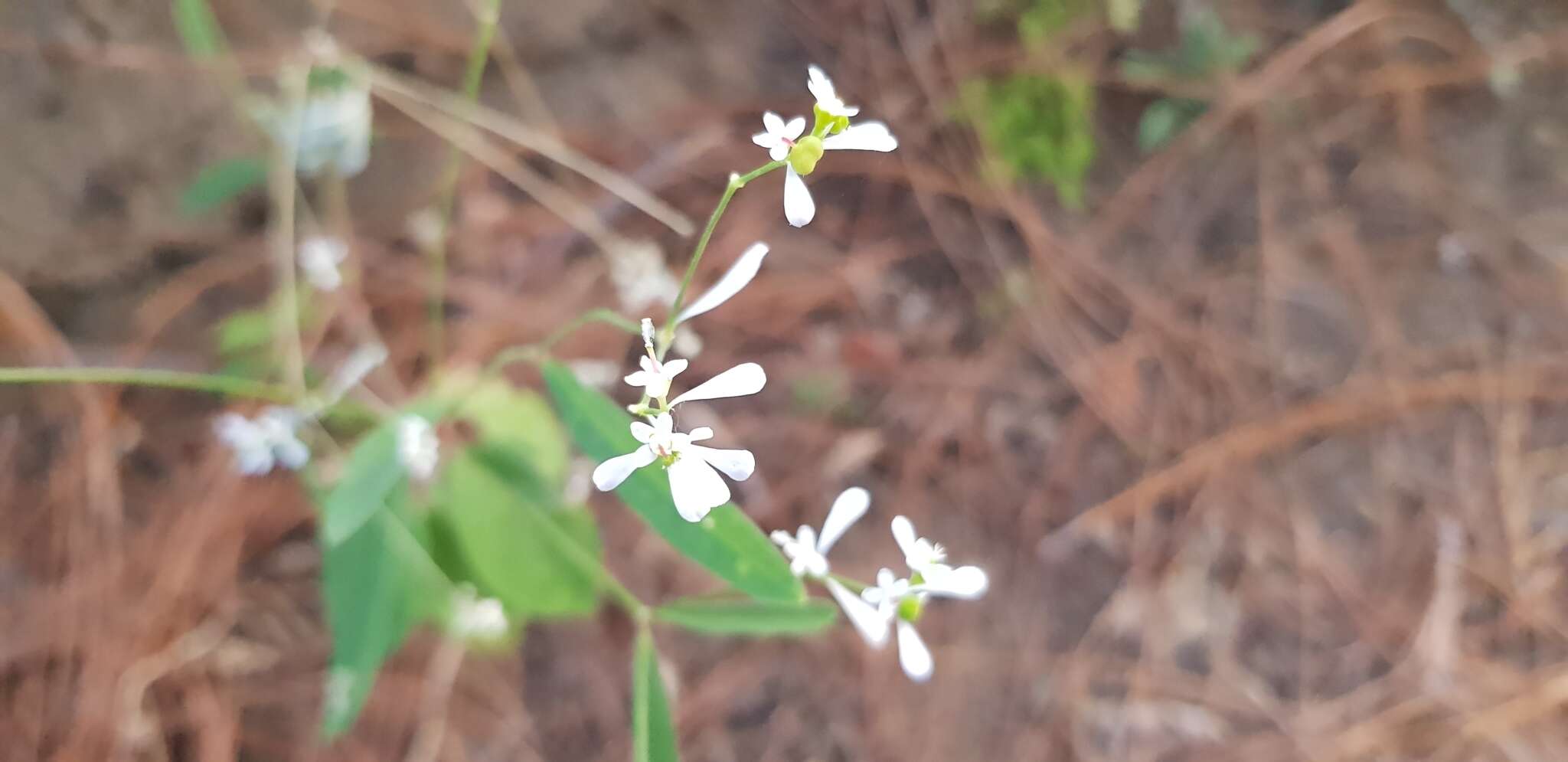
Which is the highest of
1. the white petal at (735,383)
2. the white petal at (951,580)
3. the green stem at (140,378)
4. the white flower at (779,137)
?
the green stem at (140,378)

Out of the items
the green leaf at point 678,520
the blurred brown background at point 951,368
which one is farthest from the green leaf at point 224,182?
the green leaf at point 678,520

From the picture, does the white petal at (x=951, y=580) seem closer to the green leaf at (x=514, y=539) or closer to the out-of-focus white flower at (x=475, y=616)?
the green leaf at (x=514, y=539)

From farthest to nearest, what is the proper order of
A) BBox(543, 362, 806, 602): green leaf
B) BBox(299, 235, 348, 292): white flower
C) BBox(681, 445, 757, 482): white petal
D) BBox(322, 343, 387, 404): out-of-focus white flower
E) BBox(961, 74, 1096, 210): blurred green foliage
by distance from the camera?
BBox(961, 74, 1096, 210): blurred green foliage, BBox(299, 235, 348, 292): white flower, BBox(322, 343, 387, 404): out-of-focus white flower, BBox(543, 362, 806, 602): green leaf, BBox(681, 445, 757, 482): white petal

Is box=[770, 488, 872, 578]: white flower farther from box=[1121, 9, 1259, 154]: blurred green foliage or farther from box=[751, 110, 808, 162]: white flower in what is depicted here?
box=[1121, 9, 1259, 154]: blurred green foliage

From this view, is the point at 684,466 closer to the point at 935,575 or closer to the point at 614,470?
the point at 614,470

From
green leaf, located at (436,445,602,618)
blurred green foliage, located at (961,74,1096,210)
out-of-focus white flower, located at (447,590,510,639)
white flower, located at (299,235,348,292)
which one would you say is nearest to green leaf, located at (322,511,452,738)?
green leaf, located at (436,445,602,618)

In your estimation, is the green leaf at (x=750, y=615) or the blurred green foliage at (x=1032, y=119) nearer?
the green leaf at (x=750, y=615)

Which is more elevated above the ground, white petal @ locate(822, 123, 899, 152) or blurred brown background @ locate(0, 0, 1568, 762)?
blurred brown background @ locate(0, 0, 1568, 762)
